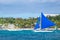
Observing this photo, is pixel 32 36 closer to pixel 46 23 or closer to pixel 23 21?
pixel 46 23

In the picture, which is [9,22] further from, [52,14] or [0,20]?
[52,14]

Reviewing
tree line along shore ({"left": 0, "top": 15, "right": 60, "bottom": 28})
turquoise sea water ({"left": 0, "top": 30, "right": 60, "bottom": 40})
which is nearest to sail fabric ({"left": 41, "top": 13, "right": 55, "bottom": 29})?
turquoise sea water ({"left": 0, "top": 30, "right": 60, "bottom": 40})

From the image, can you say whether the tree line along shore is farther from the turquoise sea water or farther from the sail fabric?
the sail fabric

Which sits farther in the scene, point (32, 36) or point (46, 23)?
point (46, 23)

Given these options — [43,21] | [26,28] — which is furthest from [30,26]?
[43,21]

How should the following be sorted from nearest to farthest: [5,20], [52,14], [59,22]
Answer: [59,22] → [52,14] → [5,20]

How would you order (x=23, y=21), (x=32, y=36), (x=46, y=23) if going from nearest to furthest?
(x=32, y=36) < (x=46, y=23) < (x=23, y=21)

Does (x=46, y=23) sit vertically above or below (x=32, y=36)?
above

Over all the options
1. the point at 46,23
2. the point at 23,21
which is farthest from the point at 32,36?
the point at 23,21

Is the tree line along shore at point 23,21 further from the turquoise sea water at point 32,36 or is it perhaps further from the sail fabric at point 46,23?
the sail fabric at point 46,23

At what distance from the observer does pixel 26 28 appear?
484ft

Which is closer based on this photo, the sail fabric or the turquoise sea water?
the turquoise sea water

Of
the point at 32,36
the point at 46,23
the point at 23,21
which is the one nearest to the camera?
the point at 32,36

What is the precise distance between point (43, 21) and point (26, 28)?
229 ft
